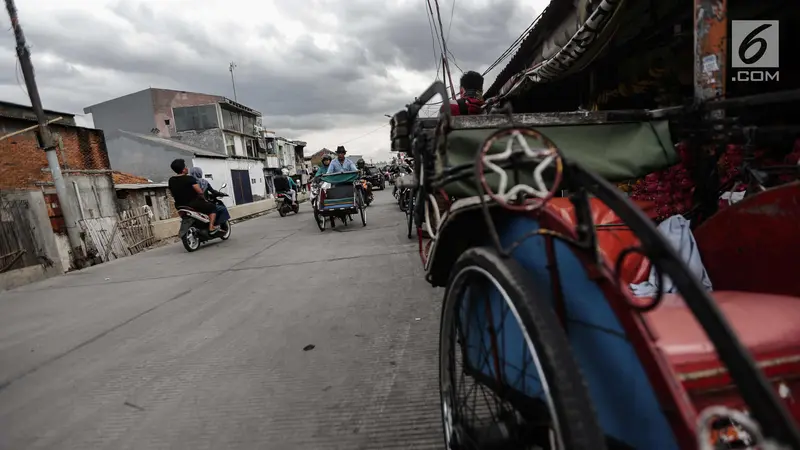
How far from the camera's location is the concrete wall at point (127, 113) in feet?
113

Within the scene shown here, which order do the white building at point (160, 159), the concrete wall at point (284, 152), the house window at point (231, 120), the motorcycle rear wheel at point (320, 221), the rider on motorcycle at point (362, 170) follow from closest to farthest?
the motorcycle rear wheel at point (320, 221)
the rider on motorcycle at point (362, 170)
the white building at point (160, 159)
the house window at point (231, 120)
the concrete wall at point (284, 152)

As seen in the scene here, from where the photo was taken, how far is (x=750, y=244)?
5.42 feet

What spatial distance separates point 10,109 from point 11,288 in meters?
15.2

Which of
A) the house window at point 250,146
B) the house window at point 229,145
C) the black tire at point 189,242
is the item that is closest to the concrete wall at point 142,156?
the house window at point 229,145

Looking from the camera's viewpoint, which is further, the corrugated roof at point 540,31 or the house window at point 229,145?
the house window at point 229,145

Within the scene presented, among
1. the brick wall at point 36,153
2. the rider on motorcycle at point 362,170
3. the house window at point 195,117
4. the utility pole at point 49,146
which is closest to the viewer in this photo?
the utility pole at point 49,146

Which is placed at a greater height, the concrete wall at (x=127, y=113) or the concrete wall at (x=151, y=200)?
the concrete wall at (x=127, y=113)

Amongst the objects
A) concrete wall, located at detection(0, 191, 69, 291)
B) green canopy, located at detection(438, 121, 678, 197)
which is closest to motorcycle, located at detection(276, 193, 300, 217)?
concrete wall, located at detection(0, 191, 69, 291)

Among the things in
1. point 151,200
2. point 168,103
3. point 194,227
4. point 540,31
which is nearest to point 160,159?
point 168,103

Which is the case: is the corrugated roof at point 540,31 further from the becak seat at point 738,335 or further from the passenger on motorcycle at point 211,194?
the passenger on motorcycle at point 211,194

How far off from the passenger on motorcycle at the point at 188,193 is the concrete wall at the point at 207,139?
90.3ft

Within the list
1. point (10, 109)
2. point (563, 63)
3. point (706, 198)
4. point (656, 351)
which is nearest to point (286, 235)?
point (563, 63)

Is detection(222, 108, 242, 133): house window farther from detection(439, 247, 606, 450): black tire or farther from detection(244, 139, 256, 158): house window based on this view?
detection(439, 247, 606, 450): black tire

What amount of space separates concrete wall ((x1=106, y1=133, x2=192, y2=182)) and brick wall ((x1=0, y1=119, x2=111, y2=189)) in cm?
889
